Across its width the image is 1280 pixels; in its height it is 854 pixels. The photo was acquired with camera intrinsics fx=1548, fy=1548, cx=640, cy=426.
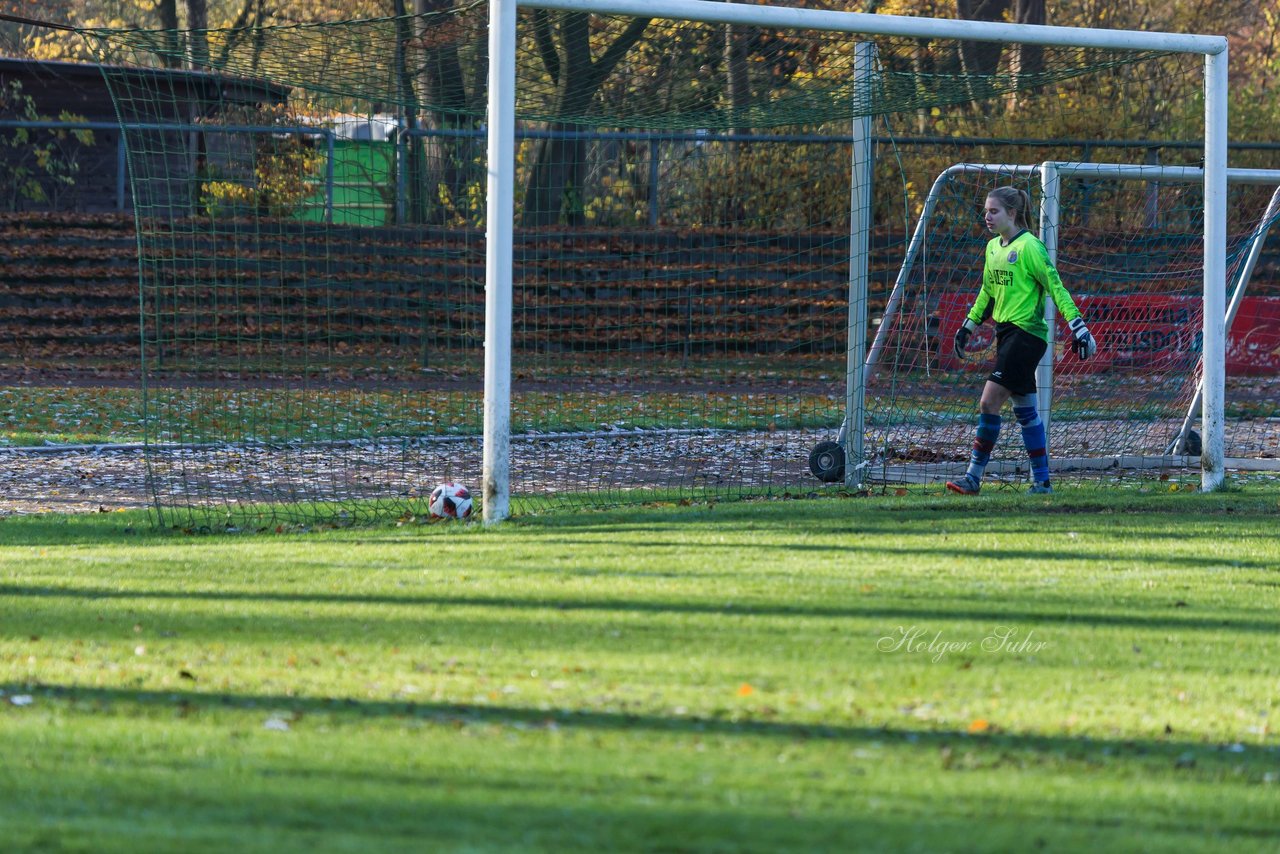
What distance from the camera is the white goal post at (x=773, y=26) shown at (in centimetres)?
845

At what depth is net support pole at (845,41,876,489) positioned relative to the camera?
1088 cm

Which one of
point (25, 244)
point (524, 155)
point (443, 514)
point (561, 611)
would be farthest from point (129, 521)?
point (25, 244)

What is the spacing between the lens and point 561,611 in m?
6.00

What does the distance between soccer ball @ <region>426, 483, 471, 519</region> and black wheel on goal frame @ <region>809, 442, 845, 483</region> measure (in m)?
3.15

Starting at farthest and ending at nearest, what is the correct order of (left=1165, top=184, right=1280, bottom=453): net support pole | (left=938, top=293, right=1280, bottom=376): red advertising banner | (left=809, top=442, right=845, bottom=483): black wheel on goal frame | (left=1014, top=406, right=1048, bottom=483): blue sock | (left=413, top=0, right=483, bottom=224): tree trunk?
(left=938, top=293, right=1280, bottom=376): red advertising banner → (left=1165, top=184, right=1280, bottom=453): net support pole → (left=809, top=442, right=845, bottom=483): black wheel on goal frame → (left=1014, top=406, right=1048, bottom=483): blue sock → (left=413, top=0, right=483, bottom=224): tree trunk

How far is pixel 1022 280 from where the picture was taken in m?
9.78

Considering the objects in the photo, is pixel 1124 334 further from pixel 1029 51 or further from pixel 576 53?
pixel 576 53

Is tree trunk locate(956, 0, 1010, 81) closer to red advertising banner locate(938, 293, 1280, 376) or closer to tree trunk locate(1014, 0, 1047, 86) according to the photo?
tree trunk locate(1014, 0, 1047, 86)

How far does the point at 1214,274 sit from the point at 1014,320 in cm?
145

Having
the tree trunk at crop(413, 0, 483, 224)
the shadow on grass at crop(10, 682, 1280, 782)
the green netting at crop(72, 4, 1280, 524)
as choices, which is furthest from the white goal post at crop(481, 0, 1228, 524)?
the shadow on grass at crop(10, 682, 1280, 782)

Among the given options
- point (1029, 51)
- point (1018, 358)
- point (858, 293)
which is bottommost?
point (1018, 358)

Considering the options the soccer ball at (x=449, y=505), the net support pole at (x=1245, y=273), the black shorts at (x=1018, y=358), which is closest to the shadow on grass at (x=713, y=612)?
the soccer ball at (x=449, y=505)
